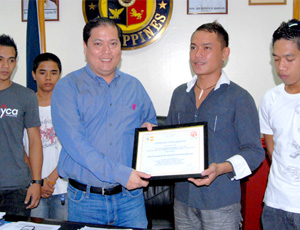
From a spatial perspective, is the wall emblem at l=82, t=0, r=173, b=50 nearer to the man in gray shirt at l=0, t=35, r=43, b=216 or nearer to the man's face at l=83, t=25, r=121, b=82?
the man in gray shirt at l=0, t=35, r=43, b=216

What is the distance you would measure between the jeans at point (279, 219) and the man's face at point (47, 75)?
190 centimetres

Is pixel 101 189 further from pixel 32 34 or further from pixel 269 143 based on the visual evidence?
pixel 32 34

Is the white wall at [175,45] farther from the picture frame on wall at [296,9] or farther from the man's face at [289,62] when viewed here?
the man's face at [289,62]

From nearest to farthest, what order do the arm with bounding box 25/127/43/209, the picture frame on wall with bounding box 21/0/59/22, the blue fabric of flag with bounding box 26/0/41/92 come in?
the arm with bounding box 25/127/43/209, the blue fabric of flag with bounding box 26/0/41/92, the picture frame on wall with bounding box 21/0/59/22

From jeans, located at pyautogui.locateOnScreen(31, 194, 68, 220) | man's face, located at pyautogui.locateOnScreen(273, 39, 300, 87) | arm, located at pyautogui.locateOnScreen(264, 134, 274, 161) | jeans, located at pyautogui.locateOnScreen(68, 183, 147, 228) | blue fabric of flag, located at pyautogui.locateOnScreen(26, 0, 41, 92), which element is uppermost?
blue fabric of flag, located at pyautogui.locateOnScreen(26, 0, 41, 92)

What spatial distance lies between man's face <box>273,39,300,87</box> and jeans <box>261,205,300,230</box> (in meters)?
0.71

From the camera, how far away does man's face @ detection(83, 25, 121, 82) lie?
1.70m

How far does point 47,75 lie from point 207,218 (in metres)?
1.77

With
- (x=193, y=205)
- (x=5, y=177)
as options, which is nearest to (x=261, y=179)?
(x=193, y=205)

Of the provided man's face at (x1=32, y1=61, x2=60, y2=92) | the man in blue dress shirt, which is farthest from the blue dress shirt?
man's face at (x1=32, y1=61, x2=60, y2=92)

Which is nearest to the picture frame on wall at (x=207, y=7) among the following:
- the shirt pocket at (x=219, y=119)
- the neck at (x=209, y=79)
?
the neck at (x=209, y=79)

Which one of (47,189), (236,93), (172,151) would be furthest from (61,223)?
(236,93)

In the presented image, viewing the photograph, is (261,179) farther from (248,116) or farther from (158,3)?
(158,3)

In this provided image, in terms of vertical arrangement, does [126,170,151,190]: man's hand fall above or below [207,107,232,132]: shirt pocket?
below
